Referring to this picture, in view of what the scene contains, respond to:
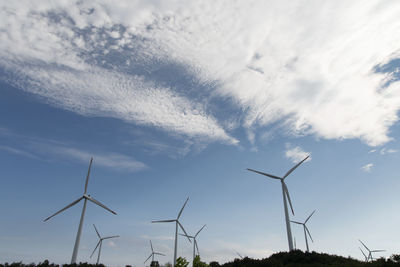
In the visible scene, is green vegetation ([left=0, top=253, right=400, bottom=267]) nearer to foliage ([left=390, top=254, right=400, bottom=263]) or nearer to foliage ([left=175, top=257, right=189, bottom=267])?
foliage ([left=390, top=254, right=400, bottom=263])

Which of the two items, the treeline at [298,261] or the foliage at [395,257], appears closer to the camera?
the foliage at [395,257]

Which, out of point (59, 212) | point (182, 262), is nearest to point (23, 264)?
point (182, 262)

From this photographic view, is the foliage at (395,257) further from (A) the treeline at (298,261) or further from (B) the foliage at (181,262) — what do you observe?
(B) the foliage at (181,262)

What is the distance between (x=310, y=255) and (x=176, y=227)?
4912cm

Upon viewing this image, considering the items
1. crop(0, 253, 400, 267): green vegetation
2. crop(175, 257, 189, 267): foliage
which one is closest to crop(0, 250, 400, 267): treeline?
crop(0, 253, 400, 267): green vegetation

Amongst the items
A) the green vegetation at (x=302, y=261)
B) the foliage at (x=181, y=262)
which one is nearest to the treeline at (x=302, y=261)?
the green vegetation at (x=302, y=261)

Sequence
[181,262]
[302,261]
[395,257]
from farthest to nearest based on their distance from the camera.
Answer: [302,261], [395,257], [181,262]

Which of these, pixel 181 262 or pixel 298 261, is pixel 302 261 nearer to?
pixel 298 261

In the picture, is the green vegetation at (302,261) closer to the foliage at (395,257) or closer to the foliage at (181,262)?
the foliage at (395,257)

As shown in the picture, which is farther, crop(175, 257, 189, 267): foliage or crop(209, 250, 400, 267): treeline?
crop(209, 250, 400, 267): treeline

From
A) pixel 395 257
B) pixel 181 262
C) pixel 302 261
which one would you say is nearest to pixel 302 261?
pixel 302 261

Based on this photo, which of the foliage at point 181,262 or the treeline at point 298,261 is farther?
the treeline at point 298,261

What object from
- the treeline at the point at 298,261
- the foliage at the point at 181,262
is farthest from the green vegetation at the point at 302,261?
the foliage at the point at 181,262

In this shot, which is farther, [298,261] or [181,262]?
[298,261]
